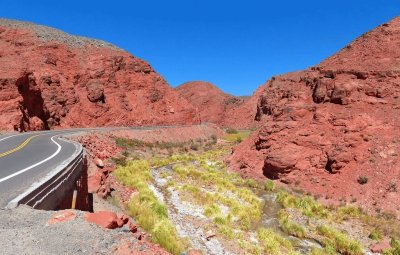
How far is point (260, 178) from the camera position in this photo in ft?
90.9

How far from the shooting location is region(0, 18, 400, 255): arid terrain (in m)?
7.85

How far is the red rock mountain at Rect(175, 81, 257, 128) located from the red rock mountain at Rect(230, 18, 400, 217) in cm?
7410

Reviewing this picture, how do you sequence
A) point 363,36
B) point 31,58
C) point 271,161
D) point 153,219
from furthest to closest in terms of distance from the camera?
point 31,58
point 363,36
point 271,161
point 153,219

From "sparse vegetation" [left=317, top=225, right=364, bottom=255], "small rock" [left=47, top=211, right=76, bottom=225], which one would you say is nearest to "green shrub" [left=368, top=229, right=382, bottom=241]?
"sparse vegetation" [left=317, top=225, right=364, bottom=255]

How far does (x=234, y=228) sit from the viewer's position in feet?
56.7

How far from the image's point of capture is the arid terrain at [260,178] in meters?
7.85

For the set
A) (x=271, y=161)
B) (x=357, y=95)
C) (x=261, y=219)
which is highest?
(x=357, y=95)

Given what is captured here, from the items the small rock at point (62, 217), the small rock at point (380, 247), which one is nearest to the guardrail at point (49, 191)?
the small rock at point (62, 217)

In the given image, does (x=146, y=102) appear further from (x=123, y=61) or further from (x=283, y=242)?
(x=283, y=242)

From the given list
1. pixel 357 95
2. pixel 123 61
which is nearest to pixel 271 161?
pixel 357 95

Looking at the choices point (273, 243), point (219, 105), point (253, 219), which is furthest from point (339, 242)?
point (219, 105)

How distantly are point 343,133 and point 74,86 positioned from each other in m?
44.0

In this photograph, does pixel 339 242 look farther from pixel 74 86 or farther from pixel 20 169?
pixel 74 86

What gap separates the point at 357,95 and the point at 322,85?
3271mm
